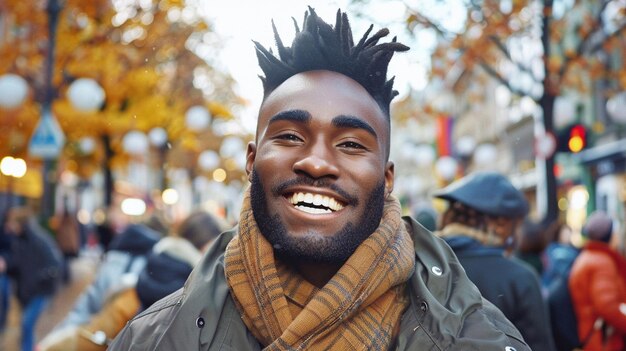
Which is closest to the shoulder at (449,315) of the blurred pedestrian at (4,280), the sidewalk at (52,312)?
the blurred pedestrian at (4,280)

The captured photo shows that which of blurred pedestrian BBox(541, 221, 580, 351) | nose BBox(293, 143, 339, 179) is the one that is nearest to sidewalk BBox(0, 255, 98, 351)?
blurred pedestrian BBox(541, 221, 580, 351)

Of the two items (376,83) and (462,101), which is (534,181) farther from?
(376,83)

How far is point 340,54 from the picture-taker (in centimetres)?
220

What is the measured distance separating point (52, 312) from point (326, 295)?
13276 mm

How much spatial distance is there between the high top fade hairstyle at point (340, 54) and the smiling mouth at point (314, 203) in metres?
0.34

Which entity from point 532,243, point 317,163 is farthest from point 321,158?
point 532,243

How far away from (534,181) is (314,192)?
102 feet

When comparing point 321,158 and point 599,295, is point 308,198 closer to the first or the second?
point 321,158

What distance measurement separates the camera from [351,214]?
212 cm

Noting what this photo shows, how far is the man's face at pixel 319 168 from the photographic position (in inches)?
82.1

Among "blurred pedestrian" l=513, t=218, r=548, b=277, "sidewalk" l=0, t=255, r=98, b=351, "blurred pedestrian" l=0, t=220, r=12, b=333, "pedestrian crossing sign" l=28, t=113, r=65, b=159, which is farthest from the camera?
"sidewalk" l=0, t=255, r=98, b=351

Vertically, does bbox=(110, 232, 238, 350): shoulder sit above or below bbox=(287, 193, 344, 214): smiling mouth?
below

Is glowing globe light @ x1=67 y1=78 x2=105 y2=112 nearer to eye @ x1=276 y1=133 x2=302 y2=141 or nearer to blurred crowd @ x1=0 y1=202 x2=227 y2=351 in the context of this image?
blurred crowd @ x1=0 y1=202 x2=227 y2=351

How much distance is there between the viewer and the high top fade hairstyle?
2199mm
